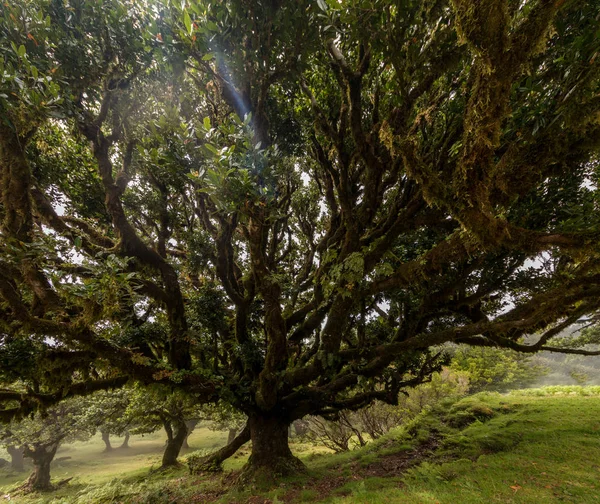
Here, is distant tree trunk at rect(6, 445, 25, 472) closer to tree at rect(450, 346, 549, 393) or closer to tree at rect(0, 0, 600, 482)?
tree at rect(0, 0, 600, 482)

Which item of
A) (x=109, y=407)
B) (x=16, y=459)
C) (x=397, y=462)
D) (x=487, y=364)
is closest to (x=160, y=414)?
(x=109, y=407)

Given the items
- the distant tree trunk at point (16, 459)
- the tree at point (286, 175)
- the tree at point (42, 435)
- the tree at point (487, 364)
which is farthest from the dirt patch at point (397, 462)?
the distant tree trunk at point (16, 459)

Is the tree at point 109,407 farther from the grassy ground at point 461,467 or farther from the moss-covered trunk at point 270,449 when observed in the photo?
the moss-covered trunk at point 270,449

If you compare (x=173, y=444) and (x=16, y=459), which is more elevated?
(x=173, y=444)

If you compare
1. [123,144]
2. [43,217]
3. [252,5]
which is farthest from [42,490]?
[252,5]

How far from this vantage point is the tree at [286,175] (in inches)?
134

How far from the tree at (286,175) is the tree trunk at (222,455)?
2.01 meters

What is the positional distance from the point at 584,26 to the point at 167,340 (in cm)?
1048

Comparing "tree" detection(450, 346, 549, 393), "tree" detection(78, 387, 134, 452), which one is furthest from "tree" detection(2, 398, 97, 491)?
"tree" detection(450, 346, 549, 393)

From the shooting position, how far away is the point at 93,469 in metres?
23.5

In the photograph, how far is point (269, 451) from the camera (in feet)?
27.9

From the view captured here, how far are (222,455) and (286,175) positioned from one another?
11362mm

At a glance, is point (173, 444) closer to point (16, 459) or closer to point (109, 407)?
point (109, 407)

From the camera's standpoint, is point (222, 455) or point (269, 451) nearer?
point (269, 451)
